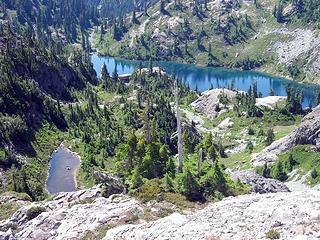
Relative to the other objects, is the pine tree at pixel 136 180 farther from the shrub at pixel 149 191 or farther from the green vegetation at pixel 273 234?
the green vegetation at pixel 273 234

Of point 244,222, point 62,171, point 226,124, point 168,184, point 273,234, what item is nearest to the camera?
point 273,234

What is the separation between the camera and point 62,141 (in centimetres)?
12631

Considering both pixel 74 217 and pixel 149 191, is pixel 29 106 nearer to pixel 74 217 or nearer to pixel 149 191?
pixel 149 191

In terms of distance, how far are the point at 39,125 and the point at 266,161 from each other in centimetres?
6090

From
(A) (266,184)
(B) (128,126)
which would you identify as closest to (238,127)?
(B) (128,126)

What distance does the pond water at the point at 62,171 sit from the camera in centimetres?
9538

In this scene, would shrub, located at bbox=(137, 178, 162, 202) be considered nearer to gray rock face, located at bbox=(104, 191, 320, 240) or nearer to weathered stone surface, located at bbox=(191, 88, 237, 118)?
gray rock face, located at bbox=(104, 191, 320, 240)

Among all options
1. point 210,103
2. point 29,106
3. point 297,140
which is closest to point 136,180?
point 297,140

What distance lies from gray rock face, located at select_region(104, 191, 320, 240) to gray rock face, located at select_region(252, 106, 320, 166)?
72.5m

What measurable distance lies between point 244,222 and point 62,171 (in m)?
73.2

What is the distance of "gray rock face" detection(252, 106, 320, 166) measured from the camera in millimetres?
112875

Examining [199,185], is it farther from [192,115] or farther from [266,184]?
[192,115]

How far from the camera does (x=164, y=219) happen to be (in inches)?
1716

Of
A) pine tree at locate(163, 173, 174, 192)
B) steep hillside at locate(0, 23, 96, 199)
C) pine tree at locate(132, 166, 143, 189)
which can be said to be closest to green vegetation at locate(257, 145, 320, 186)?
steep hillside at locate(0, 23, 96, 199)
